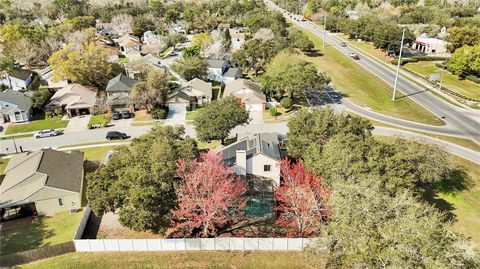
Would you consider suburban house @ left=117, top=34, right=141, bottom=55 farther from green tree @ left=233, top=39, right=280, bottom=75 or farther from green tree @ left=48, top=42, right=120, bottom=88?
green tree @ left=233, top=39, right=280, bottom=75

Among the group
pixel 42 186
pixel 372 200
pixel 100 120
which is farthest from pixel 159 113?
pixel 372 200

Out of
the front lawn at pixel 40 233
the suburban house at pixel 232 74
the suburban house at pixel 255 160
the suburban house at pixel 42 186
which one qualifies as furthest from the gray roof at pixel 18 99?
the suburban house at pixel 255 160

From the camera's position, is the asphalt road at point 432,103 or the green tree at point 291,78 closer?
the asphalt road at point 432,103

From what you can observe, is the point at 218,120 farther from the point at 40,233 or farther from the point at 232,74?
the point at 232,74

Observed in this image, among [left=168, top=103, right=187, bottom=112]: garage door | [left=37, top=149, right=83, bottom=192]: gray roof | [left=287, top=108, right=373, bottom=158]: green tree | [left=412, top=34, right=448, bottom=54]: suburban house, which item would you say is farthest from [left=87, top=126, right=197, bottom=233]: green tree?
[left=412, top=34, right=448, bottom=54]: suburban house

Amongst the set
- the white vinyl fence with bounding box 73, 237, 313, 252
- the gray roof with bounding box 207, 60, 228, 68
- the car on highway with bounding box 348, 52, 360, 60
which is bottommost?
the white vinyl fence with bounding box 73, 237, 313, 252

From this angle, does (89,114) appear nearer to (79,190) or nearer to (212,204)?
(79,190)

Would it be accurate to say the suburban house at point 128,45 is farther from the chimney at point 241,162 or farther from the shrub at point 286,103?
the chimney at point 241,162
